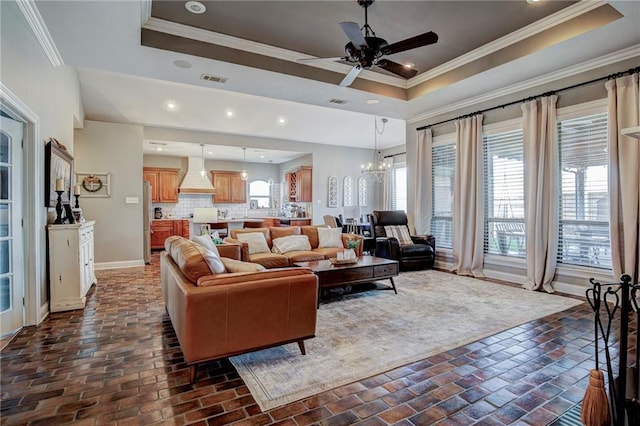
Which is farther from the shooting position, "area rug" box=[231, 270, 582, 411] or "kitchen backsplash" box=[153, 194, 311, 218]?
"kitchen backsplash" box=[153, 194, 311, 218]

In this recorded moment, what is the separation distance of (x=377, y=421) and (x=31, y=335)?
3.21 m

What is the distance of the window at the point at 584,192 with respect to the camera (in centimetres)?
417

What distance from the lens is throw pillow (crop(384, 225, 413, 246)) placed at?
6090 mm

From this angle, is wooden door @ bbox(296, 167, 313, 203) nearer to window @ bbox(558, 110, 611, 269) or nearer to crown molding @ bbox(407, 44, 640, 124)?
crown molding @ bbox(407, 44, 640, 124)

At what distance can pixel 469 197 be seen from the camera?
560 cm

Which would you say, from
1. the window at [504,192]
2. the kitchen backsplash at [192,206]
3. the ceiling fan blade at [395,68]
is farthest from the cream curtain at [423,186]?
the kitchen backsplash at [192,206]

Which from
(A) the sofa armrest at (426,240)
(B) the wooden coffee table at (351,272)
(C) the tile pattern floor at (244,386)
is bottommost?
(C) the tile pattern floor at (244,386)

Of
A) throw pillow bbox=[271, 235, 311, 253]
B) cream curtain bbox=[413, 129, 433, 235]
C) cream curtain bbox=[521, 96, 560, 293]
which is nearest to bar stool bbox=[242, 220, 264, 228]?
throw pillow bbox=[271, 235, 311, 253]

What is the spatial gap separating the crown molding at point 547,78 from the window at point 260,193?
6.71m

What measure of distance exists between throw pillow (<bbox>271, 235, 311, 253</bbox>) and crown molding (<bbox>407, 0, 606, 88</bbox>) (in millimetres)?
3211

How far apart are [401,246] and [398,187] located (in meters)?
4.59

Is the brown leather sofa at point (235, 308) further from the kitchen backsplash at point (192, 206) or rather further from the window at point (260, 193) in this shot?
the window at point (260, 193)

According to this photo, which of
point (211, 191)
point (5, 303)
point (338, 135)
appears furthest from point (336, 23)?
point (211, 191)

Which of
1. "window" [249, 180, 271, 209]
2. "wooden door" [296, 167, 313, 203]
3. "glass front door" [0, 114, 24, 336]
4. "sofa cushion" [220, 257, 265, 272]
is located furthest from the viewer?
"window" [249, 180, 271, 209]
